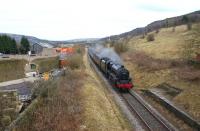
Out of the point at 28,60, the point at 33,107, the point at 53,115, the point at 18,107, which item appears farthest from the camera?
the point at 28,60

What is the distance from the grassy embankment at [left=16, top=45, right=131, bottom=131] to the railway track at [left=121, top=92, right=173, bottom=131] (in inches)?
66.3

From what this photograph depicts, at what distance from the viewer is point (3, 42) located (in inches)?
4796

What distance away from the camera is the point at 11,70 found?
89875 mm

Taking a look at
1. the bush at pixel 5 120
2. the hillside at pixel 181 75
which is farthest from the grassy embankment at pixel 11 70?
the bush at pixel 5 120

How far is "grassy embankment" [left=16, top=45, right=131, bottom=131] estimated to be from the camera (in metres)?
24.6

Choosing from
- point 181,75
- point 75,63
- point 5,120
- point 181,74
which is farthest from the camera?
point 75,63

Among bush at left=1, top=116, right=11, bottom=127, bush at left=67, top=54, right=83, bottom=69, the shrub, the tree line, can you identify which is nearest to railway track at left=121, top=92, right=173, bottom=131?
the shrub

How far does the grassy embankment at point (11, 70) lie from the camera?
8669 cm

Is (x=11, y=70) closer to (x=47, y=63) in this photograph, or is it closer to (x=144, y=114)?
(x=47, y=63)

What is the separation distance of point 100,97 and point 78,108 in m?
6.92

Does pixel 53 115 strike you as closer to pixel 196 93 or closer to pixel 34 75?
pixel 196 93

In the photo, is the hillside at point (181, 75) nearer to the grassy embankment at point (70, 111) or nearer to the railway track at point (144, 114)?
the railway track at point (144, 114)

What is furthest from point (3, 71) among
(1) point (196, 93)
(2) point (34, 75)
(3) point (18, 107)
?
(1) point (196, 93)

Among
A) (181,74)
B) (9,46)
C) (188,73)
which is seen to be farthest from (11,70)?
(188,73)
